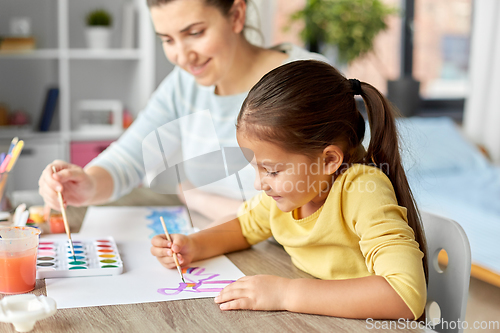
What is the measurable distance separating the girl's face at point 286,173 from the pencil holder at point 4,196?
25.0 inches

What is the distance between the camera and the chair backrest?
80 cm

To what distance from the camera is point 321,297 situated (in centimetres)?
68

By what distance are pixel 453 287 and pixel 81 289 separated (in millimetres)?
599

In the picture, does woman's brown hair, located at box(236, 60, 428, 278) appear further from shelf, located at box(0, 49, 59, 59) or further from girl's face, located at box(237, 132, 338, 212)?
shelf, located at box(0, 49, 59, 59)

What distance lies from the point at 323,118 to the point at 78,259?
0.48 meters

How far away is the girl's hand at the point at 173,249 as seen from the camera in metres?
0.86

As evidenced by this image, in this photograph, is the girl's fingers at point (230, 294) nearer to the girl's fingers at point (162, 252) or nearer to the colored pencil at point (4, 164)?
the girl's fingers at point (162, 252)

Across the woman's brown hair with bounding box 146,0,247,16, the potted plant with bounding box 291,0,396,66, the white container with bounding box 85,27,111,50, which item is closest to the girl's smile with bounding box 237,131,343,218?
the woman's brown hair with bounding box 146,0,247,16

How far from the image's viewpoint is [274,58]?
1228mm

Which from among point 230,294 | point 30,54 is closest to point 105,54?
point 30,54

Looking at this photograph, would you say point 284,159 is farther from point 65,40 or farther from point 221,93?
→ point 65,40

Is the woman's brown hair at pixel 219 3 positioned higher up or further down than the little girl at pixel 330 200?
higher up

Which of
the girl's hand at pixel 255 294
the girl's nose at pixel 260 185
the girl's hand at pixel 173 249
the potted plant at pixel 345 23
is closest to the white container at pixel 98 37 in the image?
the potted plant at pixel 345 23

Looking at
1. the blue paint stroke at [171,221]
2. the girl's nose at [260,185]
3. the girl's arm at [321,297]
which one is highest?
the girl's nose at [260,185]
